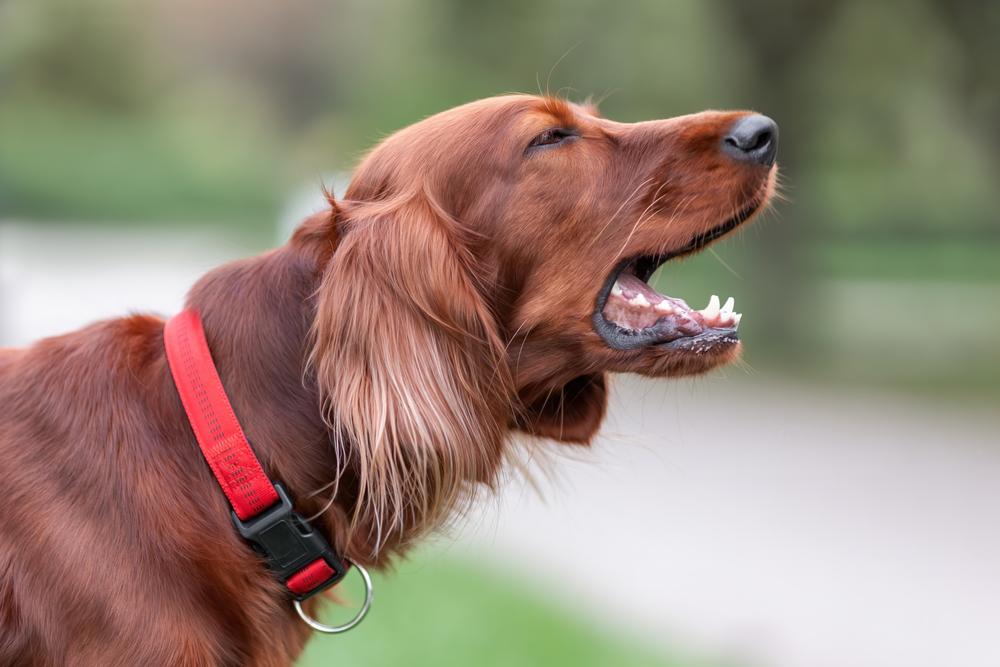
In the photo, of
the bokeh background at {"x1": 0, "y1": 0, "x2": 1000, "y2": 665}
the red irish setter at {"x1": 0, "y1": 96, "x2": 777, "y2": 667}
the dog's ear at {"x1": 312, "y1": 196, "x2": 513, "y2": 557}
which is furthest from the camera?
the bokeh background at {"x1": 0, "y1": 0, "x2": 1000, "y2": 665}

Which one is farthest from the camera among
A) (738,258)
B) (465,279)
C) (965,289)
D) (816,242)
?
(965,289)

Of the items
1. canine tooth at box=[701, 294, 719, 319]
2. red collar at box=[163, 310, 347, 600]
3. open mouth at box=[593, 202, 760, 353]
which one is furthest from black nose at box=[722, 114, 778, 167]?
red collar at box=[163, 310, 347, 600]

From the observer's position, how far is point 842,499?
6.28 metres

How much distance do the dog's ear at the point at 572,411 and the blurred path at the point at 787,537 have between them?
0.21 meters

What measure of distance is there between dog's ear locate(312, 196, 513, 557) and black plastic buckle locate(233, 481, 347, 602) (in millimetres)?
130

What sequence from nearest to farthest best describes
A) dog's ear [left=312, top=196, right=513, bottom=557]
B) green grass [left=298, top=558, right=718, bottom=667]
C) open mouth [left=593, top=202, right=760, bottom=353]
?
dog's ear [left=312, top=196, right=513, bottom=557], open mouth [left=593, top=202, right=760, bottom=353], green grass [left=298, top=558, right=718, bottom=667]

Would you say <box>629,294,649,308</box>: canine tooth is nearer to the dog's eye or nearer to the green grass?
the dog's eye

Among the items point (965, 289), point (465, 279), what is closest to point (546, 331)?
point (465, 279)

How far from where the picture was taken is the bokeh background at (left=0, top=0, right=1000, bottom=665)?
4.48 m

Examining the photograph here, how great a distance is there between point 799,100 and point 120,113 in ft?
104

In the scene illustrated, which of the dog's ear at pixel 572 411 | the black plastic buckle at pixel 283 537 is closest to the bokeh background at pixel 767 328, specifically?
the dog's ear at pixel 572 411

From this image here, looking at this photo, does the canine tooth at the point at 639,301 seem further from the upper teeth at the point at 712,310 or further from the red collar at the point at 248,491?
the red collar at the point at 248,491

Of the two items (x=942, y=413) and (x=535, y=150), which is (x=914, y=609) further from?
(x=942, y=413)

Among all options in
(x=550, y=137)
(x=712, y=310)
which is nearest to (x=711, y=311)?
(x=712, y=310)
